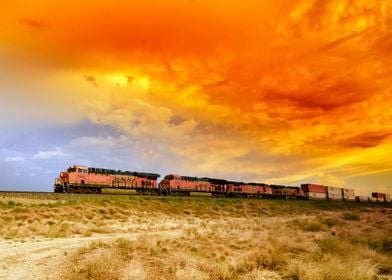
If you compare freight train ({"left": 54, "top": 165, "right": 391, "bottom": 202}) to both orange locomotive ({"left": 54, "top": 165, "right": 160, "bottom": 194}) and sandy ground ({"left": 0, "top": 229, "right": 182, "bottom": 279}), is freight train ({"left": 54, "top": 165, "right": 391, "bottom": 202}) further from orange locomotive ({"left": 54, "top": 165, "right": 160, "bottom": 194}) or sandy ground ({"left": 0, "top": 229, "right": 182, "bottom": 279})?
sandy ground ({"left": 0, "top": 229, "right": 182, "bottom": 279})

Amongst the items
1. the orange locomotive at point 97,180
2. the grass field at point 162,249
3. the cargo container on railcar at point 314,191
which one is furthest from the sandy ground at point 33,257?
the cargo container on railcar at point 314,191

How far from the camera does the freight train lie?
4194cm

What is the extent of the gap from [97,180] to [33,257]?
30058 mm

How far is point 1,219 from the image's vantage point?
24.9 m

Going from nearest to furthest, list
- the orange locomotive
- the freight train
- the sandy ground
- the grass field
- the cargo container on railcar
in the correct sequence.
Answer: the grass field → the sandy ground → the orange locomotive → the freight train → the cargo container on railcar

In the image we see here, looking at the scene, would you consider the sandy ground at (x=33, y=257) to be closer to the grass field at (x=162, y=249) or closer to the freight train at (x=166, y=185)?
the grass field at (x=162, y=249)

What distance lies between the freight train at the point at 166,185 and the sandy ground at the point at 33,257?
22.4m

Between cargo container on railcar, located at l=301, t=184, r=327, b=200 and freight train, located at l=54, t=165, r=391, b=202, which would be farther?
cargo container on railcar, located at l=301, t=184, r=327, b=200

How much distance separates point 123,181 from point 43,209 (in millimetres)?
19917

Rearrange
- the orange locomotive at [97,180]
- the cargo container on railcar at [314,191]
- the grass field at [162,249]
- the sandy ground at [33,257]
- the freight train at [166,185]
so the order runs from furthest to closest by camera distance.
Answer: the cargo container on railcar at [314,191] → the freight train at [166,185] → the orange locomotive at [97,180] → the sandy ground at [33,257] → the grass field at [162,249]

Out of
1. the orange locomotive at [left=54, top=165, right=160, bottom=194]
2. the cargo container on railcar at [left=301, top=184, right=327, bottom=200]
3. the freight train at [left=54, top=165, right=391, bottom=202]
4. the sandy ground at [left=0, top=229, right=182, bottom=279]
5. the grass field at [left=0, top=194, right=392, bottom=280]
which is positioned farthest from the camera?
the cargo container on railcar at [left=301, top=184, right=327, bottom=200]

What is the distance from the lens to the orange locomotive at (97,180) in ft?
135

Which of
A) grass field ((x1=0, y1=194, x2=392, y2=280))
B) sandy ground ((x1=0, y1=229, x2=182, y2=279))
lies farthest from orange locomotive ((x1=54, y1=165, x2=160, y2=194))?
sandy ground ((x1=0, y1=229, x2=182, y2=279))

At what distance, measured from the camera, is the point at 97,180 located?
44.6m
